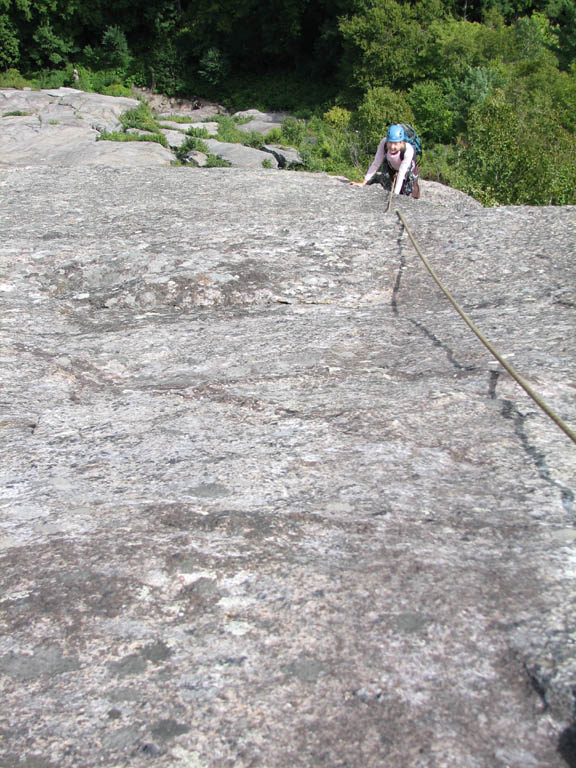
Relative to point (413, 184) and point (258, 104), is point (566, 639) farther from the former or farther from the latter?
point (258, 104)

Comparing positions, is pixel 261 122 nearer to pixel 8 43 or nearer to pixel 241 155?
pixel 241 155

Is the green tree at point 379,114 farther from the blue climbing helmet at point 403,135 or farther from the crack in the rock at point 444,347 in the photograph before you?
the crack in the rock at point 444,347

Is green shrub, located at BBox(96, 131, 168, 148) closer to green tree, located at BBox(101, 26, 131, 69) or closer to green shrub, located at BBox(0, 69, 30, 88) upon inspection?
green shrub, located at BBox(0, 69, 30, 88)

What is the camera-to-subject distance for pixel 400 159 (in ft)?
22.4

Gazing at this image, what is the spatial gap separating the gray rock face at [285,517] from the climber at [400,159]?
2353 mm

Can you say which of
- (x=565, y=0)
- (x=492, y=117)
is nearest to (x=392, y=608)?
(x=492, y=117)

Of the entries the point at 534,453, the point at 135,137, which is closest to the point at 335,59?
the point at 135,137

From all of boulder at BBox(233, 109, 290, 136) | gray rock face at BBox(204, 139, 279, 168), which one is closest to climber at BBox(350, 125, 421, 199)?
gray rock face at BBox(204, 139, 279, 168)

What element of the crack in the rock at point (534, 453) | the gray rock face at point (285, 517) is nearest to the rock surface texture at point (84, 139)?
the gray rock face at point (285, 517)

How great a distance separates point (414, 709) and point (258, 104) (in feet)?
112

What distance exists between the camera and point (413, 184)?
6719 millimetres

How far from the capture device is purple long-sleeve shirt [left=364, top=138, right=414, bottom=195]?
20.6ft

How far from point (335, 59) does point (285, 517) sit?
1380 inches

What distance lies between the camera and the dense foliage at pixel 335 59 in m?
25.4
